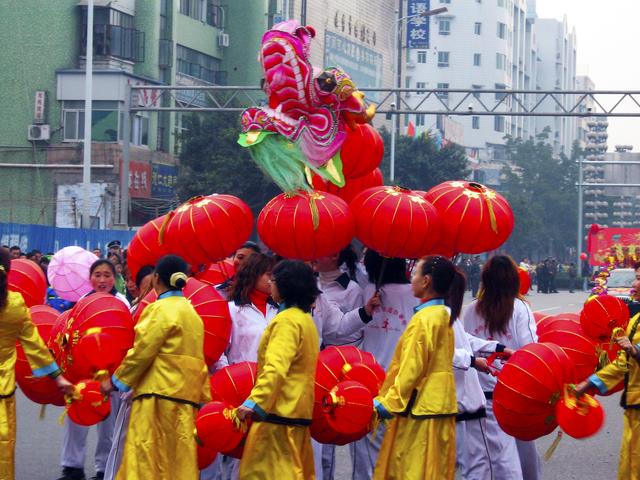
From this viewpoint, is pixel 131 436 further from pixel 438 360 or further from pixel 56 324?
pixel 438 360

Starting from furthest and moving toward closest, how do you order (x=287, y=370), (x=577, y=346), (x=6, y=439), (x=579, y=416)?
(x=577, y=346) < (x=6, y=439) < (x=579, y=416) < (x=287, y=370)

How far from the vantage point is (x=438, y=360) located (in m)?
6.97

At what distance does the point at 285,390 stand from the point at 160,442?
34.6 inches

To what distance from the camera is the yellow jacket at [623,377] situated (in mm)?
7223

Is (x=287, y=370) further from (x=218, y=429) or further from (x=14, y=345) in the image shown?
(x=14, y=345)

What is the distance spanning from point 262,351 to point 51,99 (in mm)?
31889

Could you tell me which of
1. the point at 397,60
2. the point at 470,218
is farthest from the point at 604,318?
the point at 397,60

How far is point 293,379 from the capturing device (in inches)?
269

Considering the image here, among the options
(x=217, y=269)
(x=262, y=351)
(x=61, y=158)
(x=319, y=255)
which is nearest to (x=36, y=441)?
(x=217, y=269)

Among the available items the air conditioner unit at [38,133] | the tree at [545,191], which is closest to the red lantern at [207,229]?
the air conditioner unit at [38,133]

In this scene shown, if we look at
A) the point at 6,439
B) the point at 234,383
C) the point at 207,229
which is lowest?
the point at 6,439

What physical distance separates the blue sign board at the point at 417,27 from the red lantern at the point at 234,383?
4830 centimetres

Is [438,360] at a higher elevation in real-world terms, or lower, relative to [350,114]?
lower

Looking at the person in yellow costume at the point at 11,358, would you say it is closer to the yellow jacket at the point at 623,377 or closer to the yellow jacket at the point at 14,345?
the yellow jacket at the point at 14,345
